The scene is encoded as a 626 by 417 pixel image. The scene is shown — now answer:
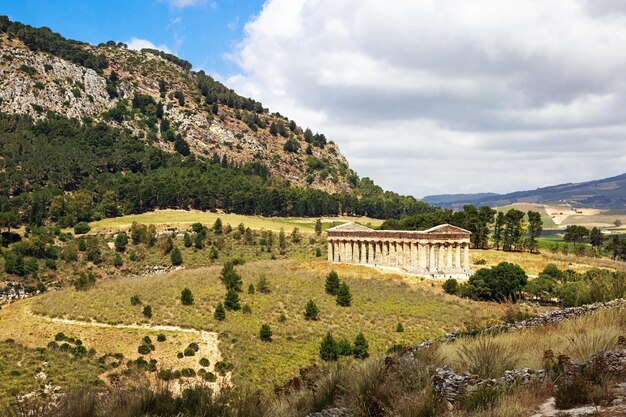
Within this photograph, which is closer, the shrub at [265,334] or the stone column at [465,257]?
the shrub at [265,334]

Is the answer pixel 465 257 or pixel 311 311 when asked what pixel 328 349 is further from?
pixel 465 257

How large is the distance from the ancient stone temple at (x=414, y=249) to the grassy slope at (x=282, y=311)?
23.2ft

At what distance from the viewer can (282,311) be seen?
52.9 meters

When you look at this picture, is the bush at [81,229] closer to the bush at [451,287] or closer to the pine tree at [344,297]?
the pine tree at [344,297]

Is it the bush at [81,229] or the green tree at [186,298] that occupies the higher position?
the bush at [81,229]

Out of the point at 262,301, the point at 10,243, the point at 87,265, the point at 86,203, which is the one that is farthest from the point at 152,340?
the point at 86,203

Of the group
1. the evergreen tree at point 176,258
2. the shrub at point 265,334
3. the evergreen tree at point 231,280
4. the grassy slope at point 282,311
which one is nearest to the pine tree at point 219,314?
the grassy slope at point 282,311

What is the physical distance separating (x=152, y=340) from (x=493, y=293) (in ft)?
118

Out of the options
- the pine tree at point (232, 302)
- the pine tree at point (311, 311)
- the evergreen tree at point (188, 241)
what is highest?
the evergreen tree at point (188, 241)

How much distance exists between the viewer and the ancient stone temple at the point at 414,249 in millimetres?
71562

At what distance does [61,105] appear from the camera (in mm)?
180000

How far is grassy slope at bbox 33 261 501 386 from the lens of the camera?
42.0 m

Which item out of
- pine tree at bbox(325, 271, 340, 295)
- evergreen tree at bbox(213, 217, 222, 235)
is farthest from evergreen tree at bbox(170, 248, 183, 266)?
pine tree at bbox(325, 271, 340, 295)

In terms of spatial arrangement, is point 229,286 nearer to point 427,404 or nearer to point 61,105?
point 427,404
